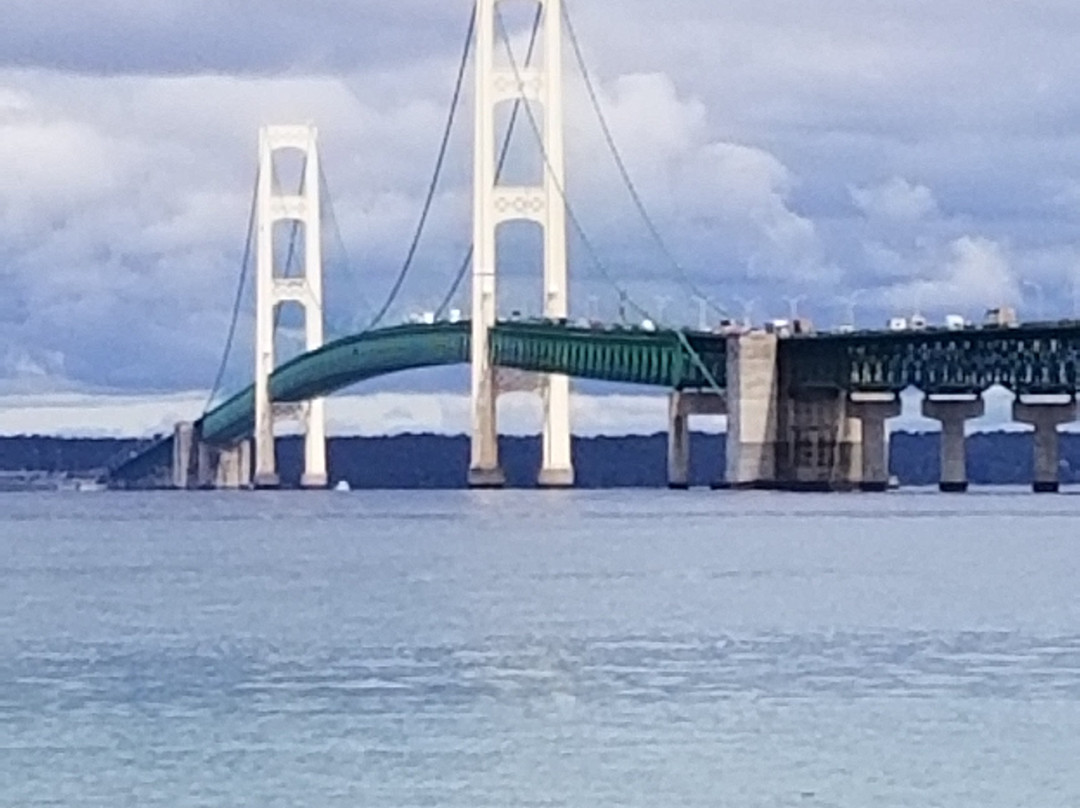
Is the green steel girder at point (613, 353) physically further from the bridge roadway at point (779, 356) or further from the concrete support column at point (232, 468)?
the concrete support column at point (232, 468)

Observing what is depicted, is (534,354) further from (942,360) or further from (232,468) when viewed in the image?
(232,468)

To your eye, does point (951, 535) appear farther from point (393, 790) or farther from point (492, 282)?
point (393, 790)

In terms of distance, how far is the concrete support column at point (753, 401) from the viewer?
115250 millimetres

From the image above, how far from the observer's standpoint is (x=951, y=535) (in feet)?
269

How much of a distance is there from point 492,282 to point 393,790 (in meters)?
83.6

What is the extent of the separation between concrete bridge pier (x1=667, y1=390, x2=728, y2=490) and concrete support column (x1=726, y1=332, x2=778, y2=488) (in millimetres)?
2003

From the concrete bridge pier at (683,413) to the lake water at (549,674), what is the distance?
41408 mm

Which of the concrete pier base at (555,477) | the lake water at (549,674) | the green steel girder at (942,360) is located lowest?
the lake water at (549,674)

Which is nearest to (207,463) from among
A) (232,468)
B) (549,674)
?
(232,468)

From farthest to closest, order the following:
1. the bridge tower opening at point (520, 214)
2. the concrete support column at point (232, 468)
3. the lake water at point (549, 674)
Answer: the concrete support column at point (232, 468), the bridge tower opening at point (520, 214), the lake water at point (549, 674)

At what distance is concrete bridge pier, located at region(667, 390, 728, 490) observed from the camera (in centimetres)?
12150

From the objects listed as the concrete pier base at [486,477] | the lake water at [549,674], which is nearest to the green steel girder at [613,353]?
the concrete pier base at [486,477]

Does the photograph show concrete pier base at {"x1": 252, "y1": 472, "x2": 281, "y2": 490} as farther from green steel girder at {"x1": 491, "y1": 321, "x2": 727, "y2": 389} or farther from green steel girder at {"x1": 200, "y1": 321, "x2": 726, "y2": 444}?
green steel girder at {"x1": 491, "y1": 321, "x2": 727, "y2": 389}

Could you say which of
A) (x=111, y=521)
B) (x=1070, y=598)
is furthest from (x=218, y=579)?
(x=111, y=521)
